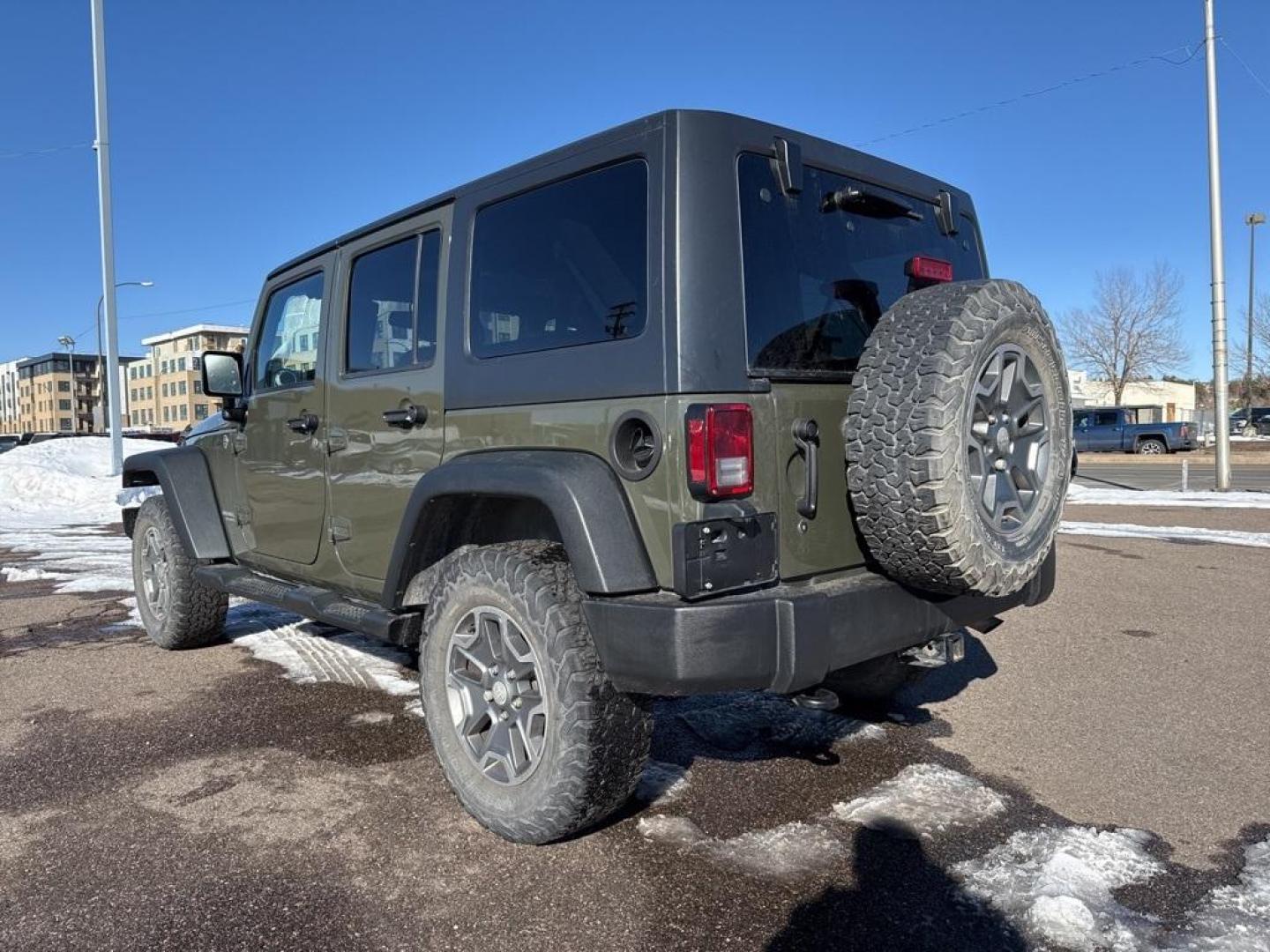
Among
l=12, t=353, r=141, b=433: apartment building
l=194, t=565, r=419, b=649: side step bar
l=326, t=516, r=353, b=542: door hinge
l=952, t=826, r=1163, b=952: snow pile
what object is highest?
l=12, t=353, r=141, b=433: apartment building

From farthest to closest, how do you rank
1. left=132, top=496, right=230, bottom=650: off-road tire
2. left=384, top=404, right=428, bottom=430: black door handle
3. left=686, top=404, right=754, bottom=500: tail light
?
left=132, top=496, right=230, bottom=650: off-road tire
left=384, top=404, right=428, bottom=430: black door handle
left=686, top=404, right=754, bottom=500: tail light

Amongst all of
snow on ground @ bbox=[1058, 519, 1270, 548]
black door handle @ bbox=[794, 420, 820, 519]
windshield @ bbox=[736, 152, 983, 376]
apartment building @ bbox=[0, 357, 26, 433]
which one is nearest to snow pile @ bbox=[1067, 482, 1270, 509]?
snow on ground @ bbox=[1058, 519, 1270, 548]

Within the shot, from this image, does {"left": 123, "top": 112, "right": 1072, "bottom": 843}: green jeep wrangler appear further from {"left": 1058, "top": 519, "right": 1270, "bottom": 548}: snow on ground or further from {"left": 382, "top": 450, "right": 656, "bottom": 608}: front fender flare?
{"left": 1058, "top": 519, "right": 1270, "bottom": 548}: snow on ground

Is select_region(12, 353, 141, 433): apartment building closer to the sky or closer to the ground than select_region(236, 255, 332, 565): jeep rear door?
closer to the sky

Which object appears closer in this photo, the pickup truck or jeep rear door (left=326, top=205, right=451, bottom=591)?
jeep rear door (left=326, top=205, right=451, bottom=591)

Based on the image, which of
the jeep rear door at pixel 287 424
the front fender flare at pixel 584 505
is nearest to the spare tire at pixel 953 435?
the front fender flare at pixel 584 505

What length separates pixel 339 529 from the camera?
376cm

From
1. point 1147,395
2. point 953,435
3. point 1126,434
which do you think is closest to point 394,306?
point 953,435

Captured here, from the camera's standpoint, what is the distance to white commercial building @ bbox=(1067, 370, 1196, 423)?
2157 inches

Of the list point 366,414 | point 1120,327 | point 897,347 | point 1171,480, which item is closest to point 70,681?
point 366,414

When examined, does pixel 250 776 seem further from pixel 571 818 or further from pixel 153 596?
pixel 153 596

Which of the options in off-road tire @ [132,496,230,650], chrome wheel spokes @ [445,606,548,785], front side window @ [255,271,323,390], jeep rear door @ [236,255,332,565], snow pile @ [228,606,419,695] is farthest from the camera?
off-road tire @ [132,496,230,650]

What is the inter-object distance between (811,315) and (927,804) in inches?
68.7

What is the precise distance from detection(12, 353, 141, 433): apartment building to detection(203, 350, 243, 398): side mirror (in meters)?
114
